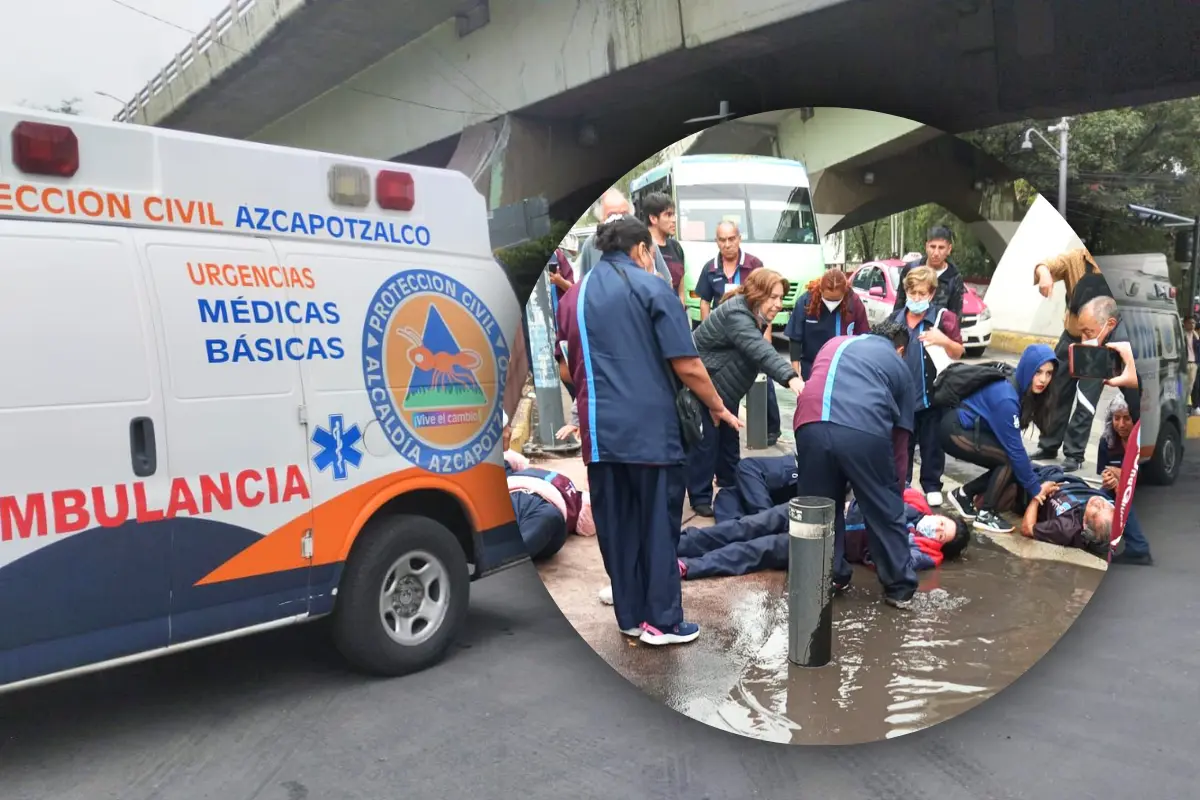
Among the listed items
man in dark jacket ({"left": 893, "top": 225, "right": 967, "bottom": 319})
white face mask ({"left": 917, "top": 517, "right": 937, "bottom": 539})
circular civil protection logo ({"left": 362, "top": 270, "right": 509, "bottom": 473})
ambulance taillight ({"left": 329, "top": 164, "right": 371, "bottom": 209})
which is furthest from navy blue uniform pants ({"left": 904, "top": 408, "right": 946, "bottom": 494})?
ambulance taillight ({"left": 329, "top": 164, "right": 371, "bottom": 209})

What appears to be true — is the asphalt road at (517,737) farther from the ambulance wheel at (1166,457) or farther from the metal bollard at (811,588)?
the ambulance wheel at (1166,457)

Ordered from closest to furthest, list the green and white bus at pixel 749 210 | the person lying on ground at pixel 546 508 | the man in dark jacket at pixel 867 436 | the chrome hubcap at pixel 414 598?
the man in dark jacket at pixel 867 436 → the green and white bus at pixel 749 210 → the person lying on ground at pixel 546 508 → the chrome hubcap at pixel 414 598

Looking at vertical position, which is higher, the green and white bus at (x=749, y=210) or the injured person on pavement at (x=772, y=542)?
the green and white bus at (x=749, y=210)

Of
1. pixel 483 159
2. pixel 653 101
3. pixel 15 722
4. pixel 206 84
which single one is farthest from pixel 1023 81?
pixel 15 722

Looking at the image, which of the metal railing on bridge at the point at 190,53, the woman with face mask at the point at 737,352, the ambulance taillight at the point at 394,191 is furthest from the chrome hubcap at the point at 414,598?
the metal railing on bridge at the point at 190,53

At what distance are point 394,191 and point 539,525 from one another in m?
1.44

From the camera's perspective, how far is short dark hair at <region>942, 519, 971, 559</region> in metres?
3.00

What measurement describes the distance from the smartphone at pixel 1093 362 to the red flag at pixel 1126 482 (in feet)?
0.80

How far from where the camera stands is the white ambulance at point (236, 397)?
2.53 meters

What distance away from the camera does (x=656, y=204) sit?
318cm

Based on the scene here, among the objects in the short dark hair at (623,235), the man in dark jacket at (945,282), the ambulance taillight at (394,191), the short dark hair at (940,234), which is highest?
the ambulance taillight at (394,191)

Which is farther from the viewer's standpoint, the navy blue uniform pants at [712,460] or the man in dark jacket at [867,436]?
the navy blue uniform pants at [712,460]

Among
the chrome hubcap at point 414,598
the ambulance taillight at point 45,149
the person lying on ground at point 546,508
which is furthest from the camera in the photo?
the chrome hubcap at point 414,598

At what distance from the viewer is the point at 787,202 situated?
3.11 meters
